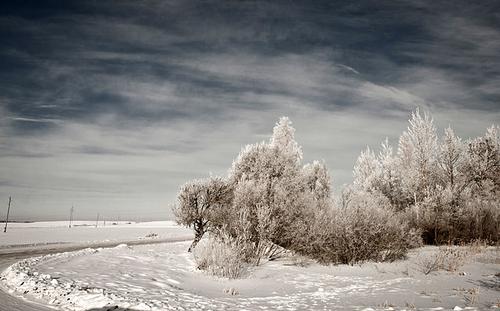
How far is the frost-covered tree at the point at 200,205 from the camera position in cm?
1708

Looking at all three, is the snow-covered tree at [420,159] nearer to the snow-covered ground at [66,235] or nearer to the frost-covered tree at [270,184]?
the frost-covered tree at [270,184]

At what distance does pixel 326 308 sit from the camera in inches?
302

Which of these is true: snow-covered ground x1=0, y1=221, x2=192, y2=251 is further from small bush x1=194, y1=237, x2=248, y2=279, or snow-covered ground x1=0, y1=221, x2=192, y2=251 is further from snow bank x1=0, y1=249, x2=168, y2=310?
small bush x1=194, y1=237, x2=248, y2=279

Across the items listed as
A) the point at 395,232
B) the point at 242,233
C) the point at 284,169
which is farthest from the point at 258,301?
the point at 284,169

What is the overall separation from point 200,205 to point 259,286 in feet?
24.4

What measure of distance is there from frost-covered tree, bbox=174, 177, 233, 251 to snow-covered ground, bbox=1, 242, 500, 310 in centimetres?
316

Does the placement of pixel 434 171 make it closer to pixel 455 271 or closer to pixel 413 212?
pixel 413 212

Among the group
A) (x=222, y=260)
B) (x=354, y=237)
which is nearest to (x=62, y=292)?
(x=222, y=260)

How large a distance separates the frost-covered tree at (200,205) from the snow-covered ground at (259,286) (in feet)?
10.4

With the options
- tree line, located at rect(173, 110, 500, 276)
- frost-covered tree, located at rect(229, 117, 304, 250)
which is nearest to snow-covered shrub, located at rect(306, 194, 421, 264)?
tree line, located at rect(173, 110, 500, 276)

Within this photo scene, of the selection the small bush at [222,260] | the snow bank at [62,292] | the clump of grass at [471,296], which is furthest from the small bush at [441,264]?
the snow bank at [62,292]

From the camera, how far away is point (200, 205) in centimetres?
1734

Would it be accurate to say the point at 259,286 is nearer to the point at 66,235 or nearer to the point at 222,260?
the point at 222,260

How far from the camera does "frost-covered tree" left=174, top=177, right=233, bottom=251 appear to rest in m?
17.1
